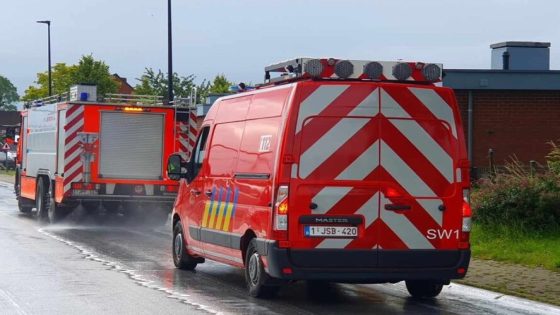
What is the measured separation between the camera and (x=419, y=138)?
11.2m

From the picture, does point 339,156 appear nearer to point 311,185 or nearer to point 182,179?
point 311,185

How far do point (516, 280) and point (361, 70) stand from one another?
384 cm

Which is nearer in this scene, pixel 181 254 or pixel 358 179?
pixel 358 179

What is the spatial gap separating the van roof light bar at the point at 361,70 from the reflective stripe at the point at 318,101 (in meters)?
0.21

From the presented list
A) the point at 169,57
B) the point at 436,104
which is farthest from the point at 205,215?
the point at 169,57

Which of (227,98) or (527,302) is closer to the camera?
(527,302)

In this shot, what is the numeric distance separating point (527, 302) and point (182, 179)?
4.92 meters

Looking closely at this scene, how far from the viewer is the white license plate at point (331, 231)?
428 inches

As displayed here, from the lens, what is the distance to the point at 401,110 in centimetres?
1117

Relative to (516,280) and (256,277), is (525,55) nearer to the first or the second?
(516,280)

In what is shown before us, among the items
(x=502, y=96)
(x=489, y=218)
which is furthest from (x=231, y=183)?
(x=502, y=96)

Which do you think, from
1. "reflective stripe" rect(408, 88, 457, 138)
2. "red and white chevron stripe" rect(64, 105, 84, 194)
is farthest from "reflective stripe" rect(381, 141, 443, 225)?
"red and white chevron stripe" rect(64, 105, 84, 194)

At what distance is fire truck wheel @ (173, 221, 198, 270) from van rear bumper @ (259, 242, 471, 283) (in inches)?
131

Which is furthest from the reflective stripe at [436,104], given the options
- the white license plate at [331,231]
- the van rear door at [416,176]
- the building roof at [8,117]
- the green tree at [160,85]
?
the building roof at [8,117]
